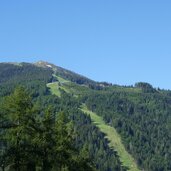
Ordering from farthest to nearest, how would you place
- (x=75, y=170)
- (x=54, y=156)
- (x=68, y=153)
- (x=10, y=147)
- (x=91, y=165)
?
(x=91, y=165) → (x=75, y=170) → (x=68, y=153) → (x=54, y=156) → (x=10, y=147)

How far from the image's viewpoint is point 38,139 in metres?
50.1

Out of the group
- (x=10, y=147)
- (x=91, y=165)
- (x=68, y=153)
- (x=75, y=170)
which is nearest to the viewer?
(x=10, y=147)

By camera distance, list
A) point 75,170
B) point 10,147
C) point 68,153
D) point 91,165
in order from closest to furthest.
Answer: point 10,147
point 68,153
point 75,170
point 91,165

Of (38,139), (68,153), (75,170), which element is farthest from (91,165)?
(38,139)

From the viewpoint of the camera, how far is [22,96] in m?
49.3

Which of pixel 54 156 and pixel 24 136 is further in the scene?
pixel 54 156

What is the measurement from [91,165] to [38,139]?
2074 cm

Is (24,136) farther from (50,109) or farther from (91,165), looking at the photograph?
(91,165)

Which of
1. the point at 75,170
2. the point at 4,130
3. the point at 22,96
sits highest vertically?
the point at 22,96

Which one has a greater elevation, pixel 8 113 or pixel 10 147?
pixel 8 113

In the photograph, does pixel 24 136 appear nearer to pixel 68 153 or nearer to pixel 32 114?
pixel 32 114

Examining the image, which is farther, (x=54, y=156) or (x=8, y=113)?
(x=54, y=156)

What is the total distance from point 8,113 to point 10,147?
3.43 meters

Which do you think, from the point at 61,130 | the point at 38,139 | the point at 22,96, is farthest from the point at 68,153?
the point at 22,96
